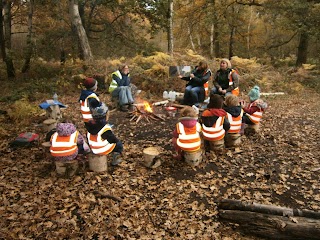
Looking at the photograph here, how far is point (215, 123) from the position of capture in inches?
224

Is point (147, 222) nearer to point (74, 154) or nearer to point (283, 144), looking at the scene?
point (74, 154)

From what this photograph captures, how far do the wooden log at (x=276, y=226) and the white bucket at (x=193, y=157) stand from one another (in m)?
1.56

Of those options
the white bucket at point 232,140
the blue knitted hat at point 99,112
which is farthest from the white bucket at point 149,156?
the white bucket at point 232,140

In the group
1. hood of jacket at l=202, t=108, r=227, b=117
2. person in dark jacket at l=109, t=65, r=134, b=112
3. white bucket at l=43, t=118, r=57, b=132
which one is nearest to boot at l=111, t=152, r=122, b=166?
hood of jacket at l=202, t=108, r=227, b=117

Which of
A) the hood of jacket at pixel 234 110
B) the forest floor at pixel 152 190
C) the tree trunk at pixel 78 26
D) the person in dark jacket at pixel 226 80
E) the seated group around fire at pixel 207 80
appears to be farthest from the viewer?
the tree trunk at pixel 78 26

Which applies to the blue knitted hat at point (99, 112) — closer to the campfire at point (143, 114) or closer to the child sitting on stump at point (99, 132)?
the child sitting on stump at point (99, 132)

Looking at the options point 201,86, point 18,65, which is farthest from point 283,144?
point 18,65

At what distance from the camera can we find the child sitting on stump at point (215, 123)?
561cm

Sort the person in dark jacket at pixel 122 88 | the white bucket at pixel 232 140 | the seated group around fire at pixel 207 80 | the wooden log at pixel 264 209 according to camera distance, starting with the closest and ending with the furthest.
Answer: the wooden log at pixel 264 209, the white bucket at pixel 232 140, the seated group around fire at pixel 207 80, the person in dark jacket at pixel 122 88

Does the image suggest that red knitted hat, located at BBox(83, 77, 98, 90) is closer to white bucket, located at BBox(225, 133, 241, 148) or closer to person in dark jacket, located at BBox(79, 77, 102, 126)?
person in dark jacket, located at BBox(79, 77, 102, 126)

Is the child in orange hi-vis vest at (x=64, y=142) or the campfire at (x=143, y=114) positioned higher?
the child in orange hi-vis vest at (x=64, y=142)

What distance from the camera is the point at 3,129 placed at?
692cm

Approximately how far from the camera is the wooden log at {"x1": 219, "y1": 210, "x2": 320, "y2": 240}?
3525mm

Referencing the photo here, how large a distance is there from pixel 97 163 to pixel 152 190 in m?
1.19
